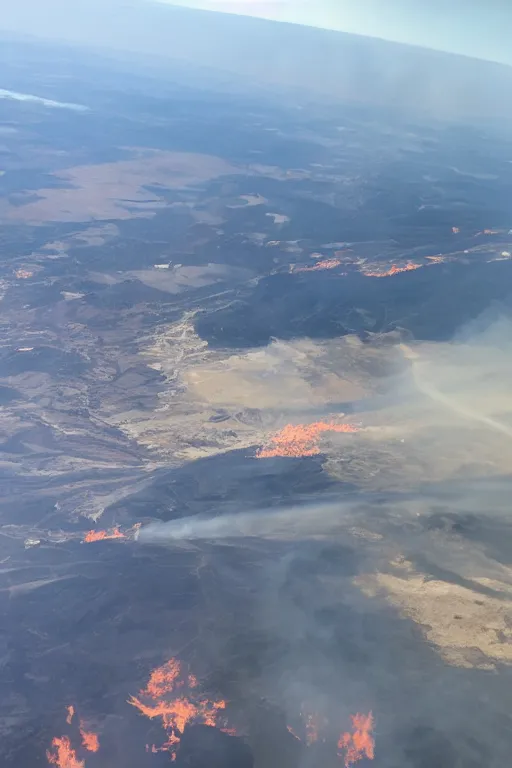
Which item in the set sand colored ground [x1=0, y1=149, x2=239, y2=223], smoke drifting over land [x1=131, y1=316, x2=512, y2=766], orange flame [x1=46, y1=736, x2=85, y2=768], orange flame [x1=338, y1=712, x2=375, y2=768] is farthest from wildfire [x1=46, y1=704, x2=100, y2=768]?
sand colored ground [x1=0, y1=149, x2=239, y2=223]

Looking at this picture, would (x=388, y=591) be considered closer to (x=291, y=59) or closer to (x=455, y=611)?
(x=455, y=611)

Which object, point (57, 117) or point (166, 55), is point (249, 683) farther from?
point (166, 55)

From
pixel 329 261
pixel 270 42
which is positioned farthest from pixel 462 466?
pixel 270 42

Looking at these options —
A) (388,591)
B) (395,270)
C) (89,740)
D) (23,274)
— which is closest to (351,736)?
(388,591)

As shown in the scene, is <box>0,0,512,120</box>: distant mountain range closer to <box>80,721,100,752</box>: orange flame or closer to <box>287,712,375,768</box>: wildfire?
<box>287,712,375,768</box>: wildfire

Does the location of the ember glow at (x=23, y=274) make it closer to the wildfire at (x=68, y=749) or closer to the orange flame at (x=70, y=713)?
the orange flame at (x=70, y=713)

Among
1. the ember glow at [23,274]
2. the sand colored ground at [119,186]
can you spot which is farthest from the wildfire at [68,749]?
the sand colored ground at [119,186]
